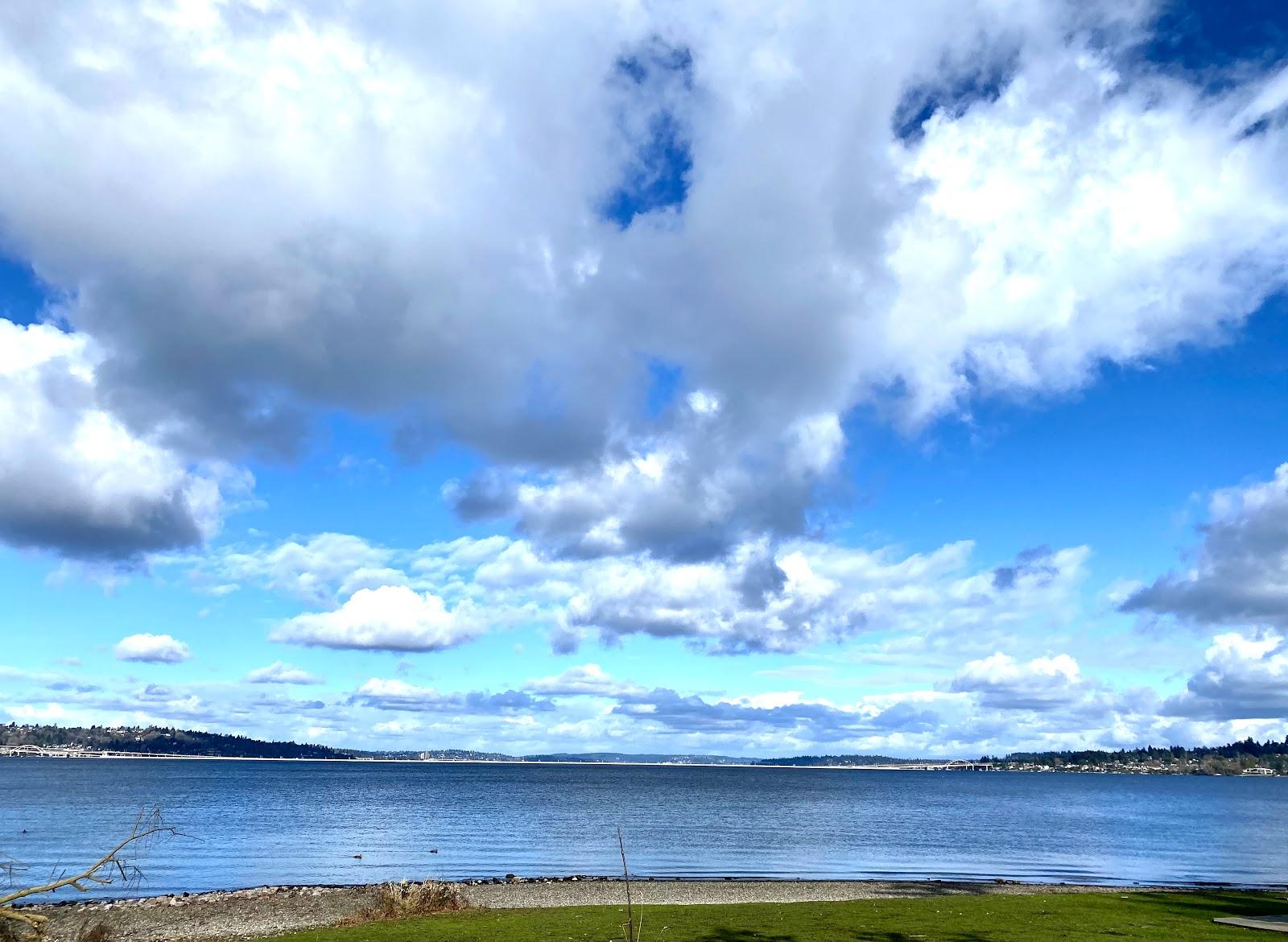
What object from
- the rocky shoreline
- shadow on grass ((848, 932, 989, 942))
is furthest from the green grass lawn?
the rocky shoreline

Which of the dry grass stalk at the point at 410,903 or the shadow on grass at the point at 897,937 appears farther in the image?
the dry grass stalk at the point at 410,903

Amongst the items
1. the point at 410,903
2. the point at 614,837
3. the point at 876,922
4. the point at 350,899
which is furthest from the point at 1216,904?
the point at 614,837

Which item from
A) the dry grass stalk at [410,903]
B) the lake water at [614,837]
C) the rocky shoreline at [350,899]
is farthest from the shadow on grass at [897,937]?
the lake water at [614,837]

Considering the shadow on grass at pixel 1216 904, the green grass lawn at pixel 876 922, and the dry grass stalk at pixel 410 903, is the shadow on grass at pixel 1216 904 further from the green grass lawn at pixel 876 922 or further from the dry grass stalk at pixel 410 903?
the dry grass stalk at pixel 410 903

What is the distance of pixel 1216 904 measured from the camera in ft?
93.0

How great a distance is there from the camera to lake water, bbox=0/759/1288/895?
51.6 m

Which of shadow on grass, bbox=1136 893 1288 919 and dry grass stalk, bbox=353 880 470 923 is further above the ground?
→ shadow on grass, bbox=1136 893 1288 919

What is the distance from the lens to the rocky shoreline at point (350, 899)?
31531mm

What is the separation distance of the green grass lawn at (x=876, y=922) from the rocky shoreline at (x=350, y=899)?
17.2ft

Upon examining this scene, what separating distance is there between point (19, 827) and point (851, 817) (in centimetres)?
8295

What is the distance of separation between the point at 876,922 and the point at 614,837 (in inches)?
1694

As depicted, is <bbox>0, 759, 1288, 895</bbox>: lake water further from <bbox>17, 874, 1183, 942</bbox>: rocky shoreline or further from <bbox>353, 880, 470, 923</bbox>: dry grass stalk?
<bbox>353, 880, 470, 923</bbox>: dry grass stalk

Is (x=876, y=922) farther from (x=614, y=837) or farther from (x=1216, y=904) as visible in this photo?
(x=614, y=837)

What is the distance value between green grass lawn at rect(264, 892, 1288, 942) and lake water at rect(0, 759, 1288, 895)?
19.4 meters
